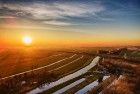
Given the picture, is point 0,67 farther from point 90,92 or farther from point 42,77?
point 90,92

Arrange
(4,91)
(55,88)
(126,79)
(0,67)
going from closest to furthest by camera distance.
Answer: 1. (4,91)
2. (55,88)
3. (126,79)
4. (0,67)

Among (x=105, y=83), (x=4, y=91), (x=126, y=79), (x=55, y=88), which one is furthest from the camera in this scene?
(x=126, y=79)

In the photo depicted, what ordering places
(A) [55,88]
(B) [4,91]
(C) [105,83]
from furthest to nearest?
(C) [105,83]
(A) [55,88]
(B) [4,91]

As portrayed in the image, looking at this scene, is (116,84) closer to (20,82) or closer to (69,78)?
(69,78)

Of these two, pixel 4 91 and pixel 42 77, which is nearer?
pixel 4 91

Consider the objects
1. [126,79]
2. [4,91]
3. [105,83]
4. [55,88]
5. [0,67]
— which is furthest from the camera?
[0,67]

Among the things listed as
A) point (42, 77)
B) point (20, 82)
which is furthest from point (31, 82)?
point (42, 77)

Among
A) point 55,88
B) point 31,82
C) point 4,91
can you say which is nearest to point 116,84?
point 55,88

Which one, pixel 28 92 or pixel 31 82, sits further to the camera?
pixel 31 82

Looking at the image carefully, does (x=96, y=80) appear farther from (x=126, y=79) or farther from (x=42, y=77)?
(x=42, y=77)
